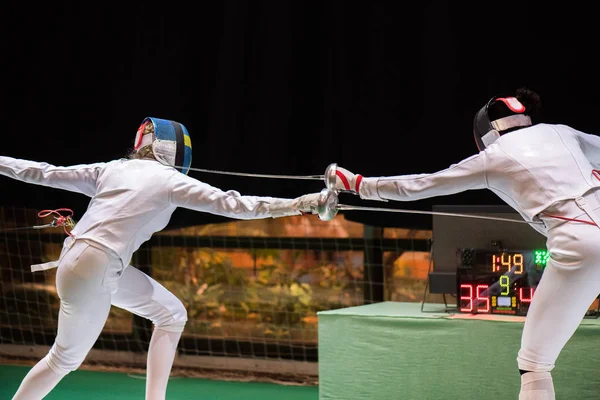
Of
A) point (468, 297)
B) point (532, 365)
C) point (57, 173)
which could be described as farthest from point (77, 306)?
point (468, 297)

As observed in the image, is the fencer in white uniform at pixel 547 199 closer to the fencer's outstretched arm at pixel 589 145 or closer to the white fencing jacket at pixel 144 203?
the fencer's outstretched arm at pixel 589 145

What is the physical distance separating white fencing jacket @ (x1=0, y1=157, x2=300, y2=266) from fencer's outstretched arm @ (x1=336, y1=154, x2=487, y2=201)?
241mm

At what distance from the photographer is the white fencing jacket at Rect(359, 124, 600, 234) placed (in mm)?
2637

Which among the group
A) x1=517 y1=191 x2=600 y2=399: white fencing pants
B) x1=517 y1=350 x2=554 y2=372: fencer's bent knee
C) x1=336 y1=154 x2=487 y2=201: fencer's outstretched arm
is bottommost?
x1=517 y1=350 x2=554 y2=372: fencer's bent knee

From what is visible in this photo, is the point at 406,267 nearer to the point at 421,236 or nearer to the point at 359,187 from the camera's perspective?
the point at 421,236

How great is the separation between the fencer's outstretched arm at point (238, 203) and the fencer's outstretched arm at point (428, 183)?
177 mm

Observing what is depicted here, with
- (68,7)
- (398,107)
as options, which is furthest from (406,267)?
(68,7)

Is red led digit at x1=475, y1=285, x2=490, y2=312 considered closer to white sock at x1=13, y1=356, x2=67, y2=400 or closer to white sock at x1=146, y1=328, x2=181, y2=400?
white sock at x1=146, y1=328, x2=181, y2=400

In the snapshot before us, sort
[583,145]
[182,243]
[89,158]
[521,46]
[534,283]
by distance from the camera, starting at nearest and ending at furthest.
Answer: [583,145] < [534,283] < [521,46] < [89,158] < [182,243]

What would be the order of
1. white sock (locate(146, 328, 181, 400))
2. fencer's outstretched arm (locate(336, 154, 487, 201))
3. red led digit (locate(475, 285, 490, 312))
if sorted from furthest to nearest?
red led digit (locate(475, 285, 490, 312)) → white sock (locate(146, 328, 181, 400)) → fencer's outstretched arm (locate(336, 154, 487, 201))

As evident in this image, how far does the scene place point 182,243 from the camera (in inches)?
201

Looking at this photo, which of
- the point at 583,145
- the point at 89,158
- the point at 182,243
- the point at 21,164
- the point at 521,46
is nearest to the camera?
the point at 583,145

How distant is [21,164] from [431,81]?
187 cm

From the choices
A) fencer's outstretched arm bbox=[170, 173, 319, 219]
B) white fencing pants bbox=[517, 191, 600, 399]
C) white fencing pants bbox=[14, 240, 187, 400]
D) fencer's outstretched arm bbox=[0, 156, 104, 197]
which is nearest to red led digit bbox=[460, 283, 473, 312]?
white fencing pants bbox=[517, 191, 600, 399]
